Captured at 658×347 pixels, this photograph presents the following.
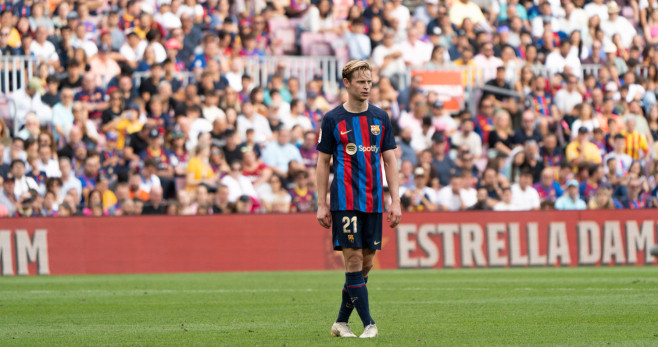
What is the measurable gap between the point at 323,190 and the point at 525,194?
12473 mm

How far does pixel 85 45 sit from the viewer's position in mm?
22016

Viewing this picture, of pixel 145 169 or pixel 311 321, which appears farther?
pixel 145 169

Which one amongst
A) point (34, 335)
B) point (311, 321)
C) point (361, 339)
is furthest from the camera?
point (311, 321)

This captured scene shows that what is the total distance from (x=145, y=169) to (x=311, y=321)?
10234mm

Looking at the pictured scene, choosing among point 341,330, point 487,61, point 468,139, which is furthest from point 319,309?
point 487,61

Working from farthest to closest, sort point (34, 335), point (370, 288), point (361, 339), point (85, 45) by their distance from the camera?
1. point (85, 45)
2. point (370, 288)
3. point (34, 335)
4. point (361, 339)

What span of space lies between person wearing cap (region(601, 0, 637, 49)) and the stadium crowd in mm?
31

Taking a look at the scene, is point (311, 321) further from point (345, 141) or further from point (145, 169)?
point (145, 169)

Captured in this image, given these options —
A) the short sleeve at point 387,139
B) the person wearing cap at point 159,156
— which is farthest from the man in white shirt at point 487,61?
the short sleeve at point 387,139

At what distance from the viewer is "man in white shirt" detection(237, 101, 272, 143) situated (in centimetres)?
2133

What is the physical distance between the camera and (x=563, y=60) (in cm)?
2528

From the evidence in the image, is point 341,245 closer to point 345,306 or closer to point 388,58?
point 345,306

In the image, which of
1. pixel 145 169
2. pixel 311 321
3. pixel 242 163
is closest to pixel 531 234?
pixel 242 163

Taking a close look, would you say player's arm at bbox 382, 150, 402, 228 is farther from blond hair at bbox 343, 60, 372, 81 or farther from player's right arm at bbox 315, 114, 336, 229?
blond hair at bbox 343, 60, 372, 81
